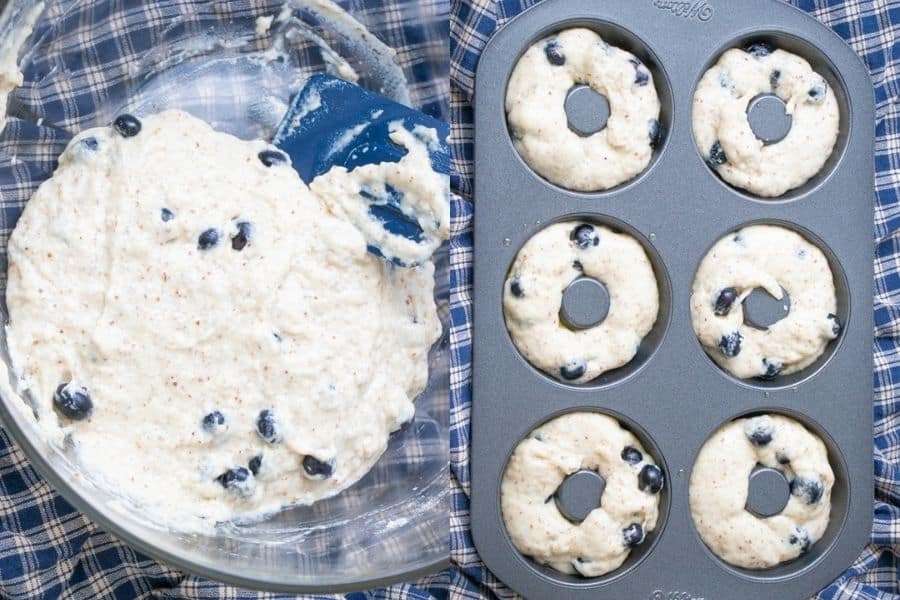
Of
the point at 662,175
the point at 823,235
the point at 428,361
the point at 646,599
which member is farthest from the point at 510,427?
the point at 823,235

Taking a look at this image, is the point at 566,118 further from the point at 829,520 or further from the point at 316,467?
the point at 829,520

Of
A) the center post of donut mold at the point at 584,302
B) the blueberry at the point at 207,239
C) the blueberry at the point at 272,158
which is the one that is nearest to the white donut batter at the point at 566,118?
the center post of donut mold at the point at 584,302

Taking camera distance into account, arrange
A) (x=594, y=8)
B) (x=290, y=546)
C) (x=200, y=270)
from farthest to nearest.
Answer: (x=594, y=8)
(x=290, y=546)
(x=200, y=270)

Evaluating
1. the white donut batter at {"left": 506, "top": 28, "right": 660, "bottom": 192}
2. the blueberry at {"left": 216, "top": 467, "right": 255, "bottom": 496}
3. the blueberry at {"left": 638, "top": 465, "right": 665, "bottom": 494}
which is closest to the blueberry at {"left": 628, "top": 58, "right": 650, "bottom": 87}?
the white donut batter at {"left": 506, "top": 28, "right": 660, "bottom": 192}

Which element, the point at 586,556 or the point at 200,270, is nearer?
the point at 200,270

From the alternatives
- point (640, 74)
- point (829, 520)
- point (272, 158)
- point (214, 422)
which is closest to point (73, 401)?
point (214, 422)

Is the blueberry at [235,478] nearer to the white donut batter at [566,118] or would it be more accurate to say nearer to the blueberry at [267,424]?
the blueberry at [267,424]

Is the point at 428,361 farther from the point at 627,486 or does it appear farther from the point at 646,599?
the point at 646,599
